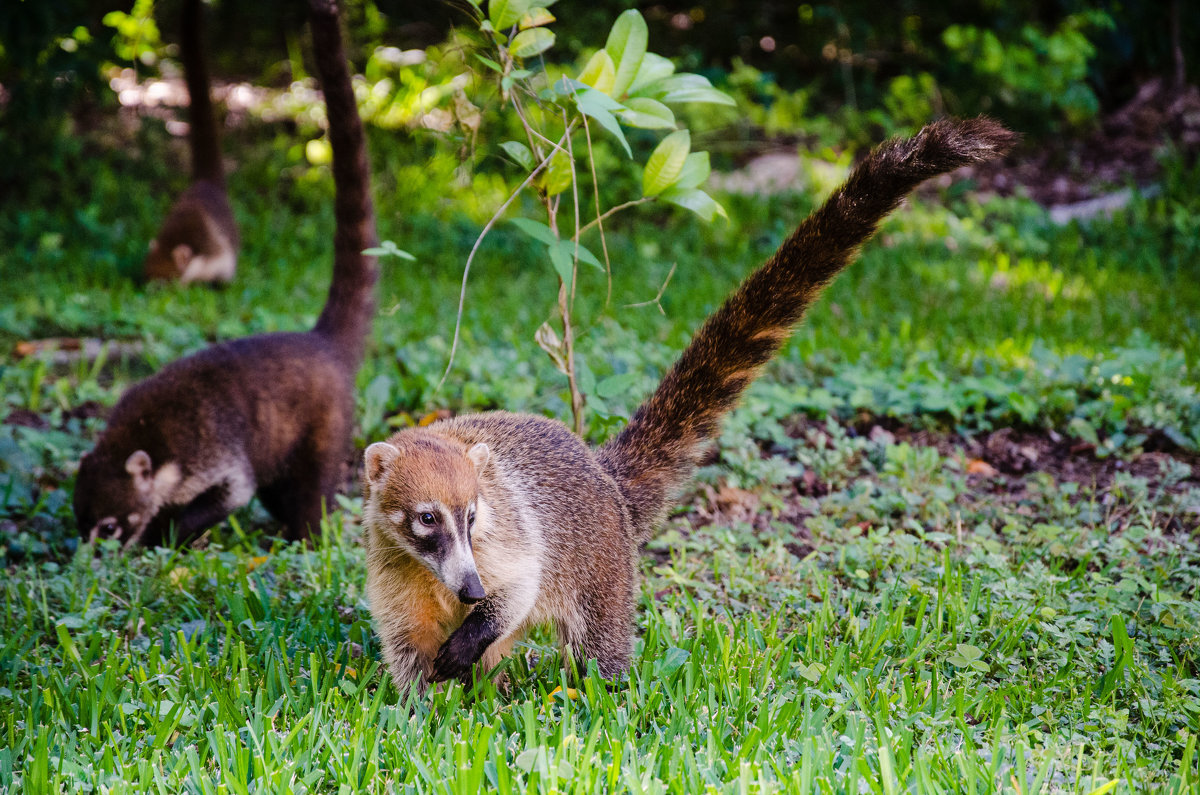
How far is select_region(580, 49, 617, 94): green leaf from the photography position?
→ 2.83 m

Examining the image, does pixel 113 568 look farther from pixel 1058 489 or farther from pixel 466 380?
pixel 1058 489

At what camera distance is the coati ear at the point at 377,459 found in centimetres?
254

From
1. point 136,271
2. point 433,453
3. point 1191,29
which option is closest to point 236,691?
point 433,453

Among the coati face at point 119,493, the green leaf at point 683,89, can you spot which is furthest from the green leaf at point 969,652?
the coati face at point 119,493

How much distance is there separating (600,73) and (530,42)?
24 cm

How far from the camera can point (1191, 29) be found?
893 centimetres

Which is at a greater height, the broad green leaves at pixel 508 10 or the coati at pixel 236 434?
the broad green leaves at pixel 508 10

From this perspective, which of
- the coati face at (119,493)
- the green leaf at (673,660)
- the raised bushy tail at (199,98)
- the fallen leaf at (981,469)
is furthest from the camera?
the raised bushy tail at (199,98)

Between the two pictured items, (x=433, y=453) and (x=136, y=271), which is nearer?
(x=433, y=453)

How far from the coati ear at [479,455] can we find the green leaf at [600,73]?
1020 mm

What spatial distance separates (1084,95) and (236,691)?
810 centimetres

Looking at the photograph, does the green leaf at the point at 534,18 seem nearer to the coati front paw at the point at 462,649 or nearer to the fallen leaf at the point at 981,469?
the coati front paw at the point at 462,649

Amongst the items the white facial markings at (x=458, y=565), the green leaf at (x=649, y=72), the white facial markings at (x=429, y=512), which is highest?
the green leaf at (x=649, y=72)

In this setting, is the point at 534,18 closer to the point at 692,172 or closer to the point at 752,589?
the point at 692,172
